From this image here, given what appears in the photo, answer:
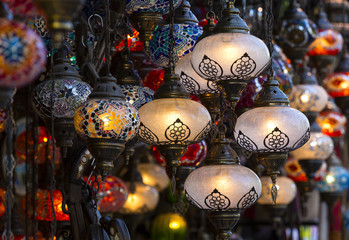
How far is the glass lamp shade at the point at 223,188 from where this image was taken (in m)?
3.21

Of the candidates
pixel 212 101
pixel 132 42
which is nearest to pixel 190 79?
pixel 212 101

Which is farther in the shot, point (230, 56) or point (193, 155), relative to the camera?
point (193, 155)

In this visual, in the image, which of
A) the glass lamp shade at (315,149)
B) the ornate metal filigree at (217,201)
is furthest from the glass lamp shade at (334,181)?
the ornate metal filigree at (217,201)

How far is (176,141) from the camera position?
3123 millimetres

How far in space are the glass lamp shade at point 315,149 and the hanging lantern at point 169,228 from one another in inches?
49.1

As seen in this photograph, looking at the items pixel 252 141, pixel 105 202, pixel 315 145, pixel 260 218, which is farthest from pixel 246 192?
pixel 260 218

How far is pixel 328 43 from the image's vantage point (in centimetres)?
568

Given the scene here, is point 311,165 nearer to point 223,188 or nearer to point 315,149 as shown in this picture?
point 315,149

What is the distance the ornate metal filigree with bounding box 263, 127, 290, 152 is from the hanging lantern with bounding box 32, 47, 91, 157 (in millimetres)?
698

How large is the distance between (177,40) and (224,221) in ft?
2.46

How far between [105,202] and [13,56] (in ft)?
9.06

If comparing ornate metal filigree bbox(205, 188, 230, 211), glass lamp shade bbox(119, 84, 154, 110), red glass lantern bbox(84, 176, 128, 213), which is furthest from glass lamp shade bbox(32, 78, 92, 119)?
red glass lantern bbox(84, 176, 128, 213)

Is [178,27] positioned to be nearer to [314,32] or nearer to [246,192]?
[246,192]

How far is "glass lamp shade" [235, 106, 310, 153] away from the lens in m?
3.19
